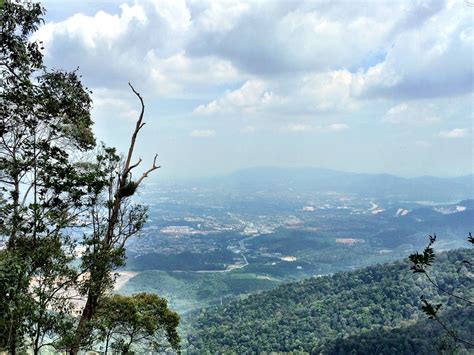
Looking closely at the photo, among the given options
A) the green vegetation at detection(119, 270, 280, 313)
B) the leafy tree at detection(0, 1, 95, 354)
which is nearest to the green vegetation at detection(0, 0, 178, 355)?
the leafy tree at detection(0, 1, 95, 354)

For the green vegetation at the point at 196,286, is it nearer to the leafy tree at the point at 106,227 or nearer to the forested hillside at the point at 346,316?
the forested hillside at the point at 346,316

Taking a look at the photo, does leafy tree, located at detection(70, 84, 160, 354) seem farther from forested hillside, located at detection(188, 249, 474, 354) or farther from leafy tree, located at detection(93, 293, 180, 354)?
forested hillside, located at detection(188, 249, 474, 354)

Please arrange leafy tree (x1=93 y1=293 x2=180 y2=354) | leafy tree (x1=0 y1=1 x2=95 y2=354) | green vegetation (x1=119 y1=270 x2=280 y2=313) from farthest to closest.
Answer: green vegetation (x1=119 y1=270 x2=280 y2=313), leafy tree (x1=93 y1=293 x2=180 y2=354), leafy tree (x1=0 y1=1 x2=95 y2=354)

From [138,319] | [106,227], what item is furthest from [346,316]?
[106,227]

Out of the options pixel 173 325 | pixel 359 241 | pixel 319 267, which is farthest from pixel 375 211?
pixel 173 325

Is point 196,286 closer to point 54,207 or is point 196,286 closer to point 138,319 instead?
point 138,319

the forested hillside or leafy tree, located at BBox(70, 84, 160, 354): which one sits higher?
leafy tree, located at BBox(70, 84, 160, 354)

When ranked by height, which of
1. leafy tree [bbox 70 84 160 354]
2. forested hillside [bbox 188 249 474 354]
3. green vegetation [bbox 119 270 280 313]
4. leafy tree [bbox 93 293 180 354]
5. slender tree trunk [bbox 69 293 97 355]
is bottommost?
green vegetation [bbox 119 270 280 313]

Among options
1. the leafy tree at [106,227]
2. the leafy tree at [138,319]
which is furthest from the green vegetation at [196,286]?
the leafy tree at [106,227]
